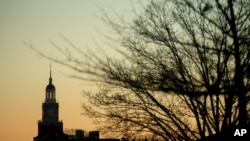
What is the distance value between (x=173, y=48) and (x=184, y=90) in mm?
1990

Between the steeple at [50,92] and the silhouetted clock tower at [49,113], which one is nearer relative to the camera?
the silhouetted clock tower at [49,113]

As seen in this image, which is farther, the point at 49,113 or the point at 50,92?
the point at 50,92

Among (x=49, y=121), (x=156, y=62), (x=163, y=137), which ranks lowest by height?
(x=163, y=137)

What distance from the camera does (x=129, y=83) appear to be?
17000 mm

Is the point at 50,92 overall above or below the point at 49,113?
above

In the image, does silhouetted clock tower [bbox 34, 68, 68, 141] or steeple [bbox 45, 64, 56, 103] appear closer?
silhouetted clock tower [bbox 34, 68, 68, 141]

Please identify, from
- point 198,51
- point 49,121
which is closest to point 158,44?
point 198,51

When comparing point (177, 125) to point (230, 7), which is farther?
point (177, 125)

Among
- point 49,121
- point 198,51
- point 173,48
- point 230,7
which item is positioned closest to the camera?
point 230,7

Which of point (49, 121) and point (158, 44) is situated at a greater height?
point (49, 121)

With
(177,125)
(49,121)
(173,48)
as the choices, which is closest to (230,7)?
(173,48)

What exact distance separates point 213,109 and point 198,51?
1639 mm

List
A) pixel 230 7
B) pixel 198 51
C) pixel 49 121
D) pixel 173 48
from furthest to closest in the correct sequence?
1. pixel 49 121
2. pixel 173 48
3. pixel 198 51
4. pixel 230 7

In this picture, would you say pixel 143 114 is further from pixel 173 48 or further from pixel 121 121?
pixel 173 48
